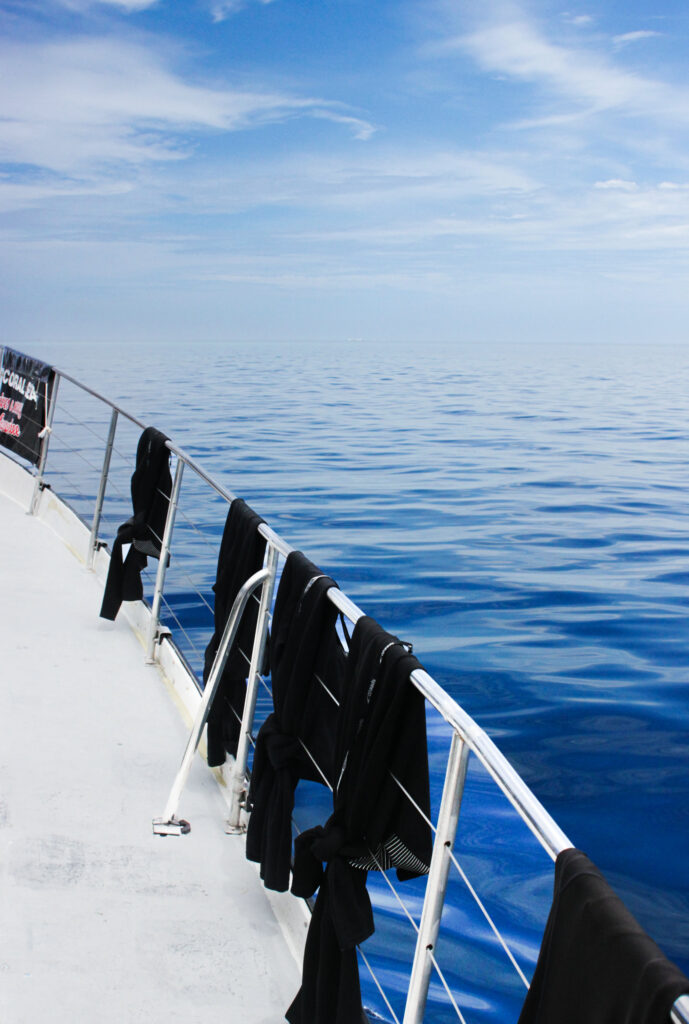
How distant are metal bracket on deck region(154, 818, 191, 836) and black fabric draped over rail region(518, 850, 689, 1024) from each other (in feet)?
5.76

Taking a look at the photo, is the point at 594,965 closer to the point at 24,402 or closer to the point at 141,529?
the point at 141,529

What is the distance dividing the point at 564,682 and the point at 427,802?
392 cm

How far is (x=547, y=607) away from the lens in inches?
279

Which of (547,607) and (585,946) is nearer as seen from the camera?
(585,946)

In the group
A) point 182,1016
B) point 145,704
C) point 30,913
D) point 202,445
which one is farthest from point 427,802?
point 202,445

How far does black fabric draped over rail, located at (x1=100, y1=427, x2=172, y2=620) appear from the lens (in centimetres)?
443

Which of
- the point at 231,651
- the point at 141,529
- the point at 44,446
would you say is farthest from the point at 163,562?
the point at 44,446

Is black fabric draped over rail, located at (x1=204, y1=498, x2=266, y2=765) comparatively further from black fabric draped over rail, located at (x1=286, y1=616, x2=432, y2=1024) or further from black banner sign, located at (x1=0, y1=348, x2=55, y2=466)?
black banner sign, located at (x1=0, y1=348, x2=55, y2=466)

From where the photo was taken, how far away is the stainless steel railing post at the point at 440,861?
1.55 meters

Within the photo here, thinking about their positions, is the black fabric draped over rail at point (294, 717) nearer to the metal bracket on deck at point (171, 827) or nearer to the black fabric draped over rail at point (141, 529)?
the metal bracket on deck at point (171, 827)

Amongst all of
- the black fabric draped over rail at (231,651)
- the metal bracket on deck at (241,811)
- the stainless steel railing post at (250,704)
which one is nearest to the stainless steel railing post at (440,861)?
the stainless steel railing post at (250,704)

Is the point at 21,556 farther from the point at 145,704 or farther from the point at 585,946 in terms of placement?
the point at 585,946

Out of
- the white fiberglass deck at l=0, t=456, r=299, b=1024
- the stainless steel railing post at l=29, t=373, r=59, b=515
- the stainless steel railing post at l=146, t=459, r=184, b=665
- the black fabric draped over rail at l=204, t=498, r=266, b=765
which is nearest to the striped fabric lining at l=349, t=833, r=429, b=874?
the white fiberglass deck at l=0, t=456, r=299, b=1024

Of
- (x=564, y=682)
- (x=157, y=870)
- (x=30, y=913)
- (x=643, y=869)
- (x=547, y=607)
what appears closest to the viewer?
(x=30, y=913)
